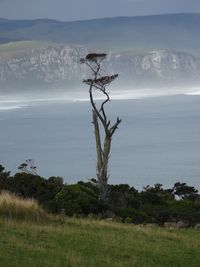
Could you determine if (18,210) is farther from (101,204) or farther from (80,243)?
(101,204)

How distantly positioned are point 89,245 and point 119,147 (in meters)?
97.8

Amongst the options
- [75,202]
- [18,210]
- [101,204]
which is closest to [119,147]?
[101,204]

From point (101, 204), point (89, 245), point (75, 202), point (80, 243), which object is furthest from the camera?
point (101, 204)

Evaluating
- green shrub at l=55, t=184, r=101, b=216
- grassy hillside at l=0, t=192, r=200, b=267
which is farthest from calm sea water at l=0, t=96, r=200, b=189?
grassy hillside at l=0, t=192, r=200, b=267

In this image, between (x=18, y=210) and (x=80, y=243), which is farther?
(x=18, y=210)

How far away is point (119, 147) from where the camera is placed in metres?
111

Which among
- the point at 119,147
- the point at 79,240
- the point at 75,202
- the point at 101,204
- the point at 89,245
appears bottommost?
the point at 89,245

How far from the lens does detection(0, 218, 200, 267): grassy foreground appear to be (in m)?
12.0

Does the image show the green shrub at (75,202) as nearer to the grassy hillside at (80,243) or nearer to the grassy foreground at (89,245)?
the grassy hillside at (80,243)

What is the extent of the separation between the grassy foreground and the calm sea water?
49.1 metres

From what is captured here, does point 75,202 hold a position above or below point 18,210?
above

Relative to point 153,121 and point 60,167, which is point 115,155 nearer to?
point 60,167

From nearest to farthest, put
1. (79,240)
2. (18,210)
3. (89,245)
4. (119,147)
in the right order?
(89,245) → (79,240) → (18,210) → (119,147)

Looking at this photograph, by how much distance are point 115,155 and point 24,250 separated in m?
87.0
